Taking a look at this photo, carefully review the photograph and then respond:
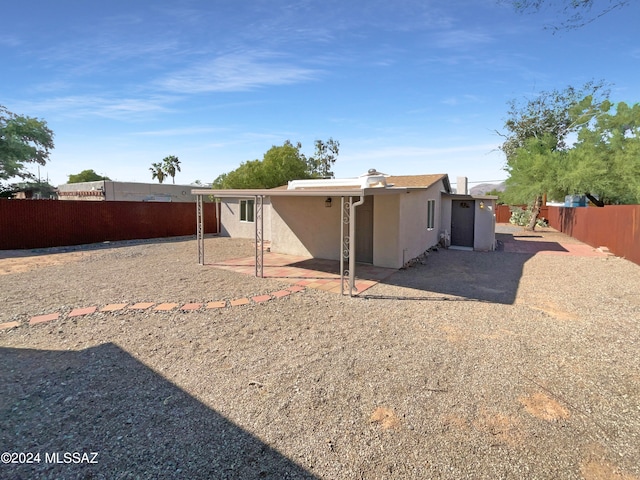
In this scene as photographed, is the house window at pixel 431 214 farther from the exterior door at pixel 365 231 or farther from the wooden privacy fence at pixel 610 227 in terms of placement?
the wooden privacy fence at pixel 610 227

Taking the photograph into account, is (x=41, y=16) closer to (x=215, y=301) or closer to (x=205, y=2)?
(x=205, y=2)

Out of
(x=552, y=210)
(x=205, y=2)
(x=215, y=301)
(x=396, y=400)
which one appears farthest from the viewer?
(x=552, y=210)

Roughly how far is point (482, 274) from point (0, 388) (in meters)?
10.4

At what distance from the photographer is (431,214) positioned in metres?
13.9

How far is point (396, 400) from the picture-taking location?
3.50 meters

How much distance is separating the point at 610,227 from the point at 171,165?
167 ft

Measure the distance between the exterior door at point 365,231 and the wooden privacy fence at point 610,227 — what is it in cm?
908

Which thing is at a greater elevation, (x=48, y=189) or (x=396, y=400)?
(x=48, y=189)

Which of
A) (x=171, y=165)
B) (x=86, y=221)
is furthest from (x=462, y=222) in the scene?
(x=171, y=165)

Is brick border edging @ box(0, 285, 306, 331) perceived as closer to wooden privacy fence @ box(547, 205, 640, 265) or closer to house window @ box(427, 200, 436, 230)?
house window @ box(427, 200, 436, 230)

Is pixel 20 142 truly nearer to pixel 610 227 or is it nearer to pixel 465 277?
pixel 465 277

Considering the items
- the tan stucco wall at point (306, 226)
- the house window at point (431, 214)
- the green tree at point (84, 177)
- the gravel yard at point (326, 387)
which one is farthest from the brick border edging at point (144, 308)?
the green tree at point (84, 177)

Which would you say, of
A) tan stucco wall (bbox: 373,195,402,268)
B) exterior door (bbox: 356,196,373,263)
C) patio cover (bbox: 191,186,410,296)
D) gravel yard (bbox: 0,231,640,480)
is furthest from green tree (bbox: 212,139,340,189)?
gravel yard (bbox: 0,231,640,480)

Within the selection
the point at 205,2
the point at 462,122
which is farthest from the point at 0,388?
the point at 462,122
